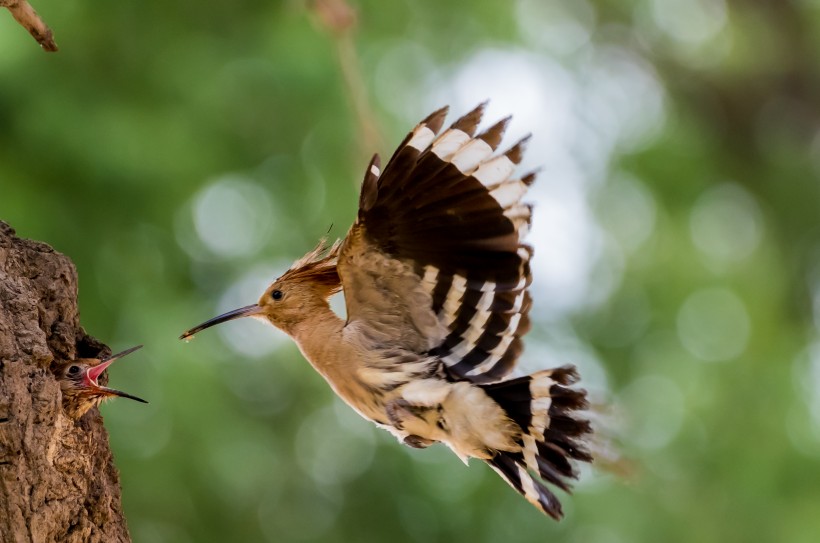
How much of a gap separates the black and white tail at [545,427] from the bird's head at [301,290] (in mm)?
534

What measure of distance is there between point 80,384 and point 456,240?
96 cm

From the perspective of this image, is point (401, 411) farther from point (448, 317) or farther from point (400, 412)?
point (448, 317)

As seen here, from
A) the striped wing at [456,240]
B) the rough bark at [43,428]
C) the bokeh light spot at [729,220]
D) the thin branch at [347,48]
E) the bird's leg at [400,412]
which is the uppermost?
the bokeh light spot at [729,220]

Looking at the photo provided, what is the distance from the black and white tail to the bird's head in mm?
534

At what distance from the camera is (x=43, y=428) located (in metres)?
2.53

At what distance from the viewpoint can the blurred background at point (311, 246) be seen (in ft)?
16.1

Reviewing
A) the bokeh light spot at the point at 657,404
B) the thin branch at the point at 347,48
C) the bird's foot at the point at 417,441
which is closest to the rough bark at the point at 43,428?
the bird's foot at the point at 417,441

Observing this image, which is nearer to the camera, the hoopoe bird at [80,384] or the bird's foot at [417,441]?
the hoopoe bird at [80,384]

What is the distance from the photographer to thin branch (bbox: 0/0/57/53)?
2.61 m

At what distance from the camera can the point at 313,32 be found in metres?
5.33

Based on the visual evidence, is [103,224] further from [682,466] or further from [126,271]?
[682,466]

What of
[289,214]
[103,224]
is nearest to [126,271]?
[103,224]

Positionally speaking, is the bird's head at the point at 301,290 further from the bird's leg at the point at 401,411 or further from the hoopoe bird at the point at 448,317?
the bird's leg at the point at 401,411

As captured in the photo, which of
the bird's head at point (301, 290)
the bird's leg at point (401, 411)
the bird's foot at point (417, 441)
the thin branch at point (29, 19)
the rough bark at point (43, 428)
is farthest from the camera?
the bird's head at point (301, 290)
